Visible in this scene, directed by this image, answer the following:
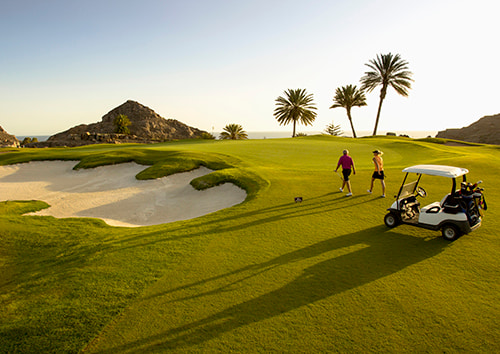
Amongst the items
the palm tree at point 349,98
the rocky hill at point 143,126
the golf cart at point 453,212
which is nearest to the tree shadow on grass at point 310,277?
the golf cart at point 453,212

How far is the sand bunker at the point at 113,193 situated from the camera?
15.5 metres

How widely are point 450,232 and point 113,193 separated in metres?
18.8

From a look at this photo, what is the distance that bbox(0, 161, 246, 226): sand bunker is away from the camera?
50.8 ft

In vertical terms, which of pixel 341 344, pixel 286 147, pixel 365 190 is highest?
pixel 286 147

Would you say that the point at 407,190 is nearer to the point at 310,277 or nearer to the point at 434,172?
the point at 434,172

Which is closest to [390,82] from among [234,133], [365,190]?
[234,133]

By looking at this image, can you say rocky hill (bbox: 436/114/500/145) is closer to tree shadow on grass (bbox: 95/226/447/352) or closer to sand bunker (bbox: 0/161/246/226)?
sand bunker (bbox: 0/161/246/226)

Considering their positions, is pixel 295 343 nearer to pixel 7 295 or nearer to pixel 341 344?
pixel 341 344

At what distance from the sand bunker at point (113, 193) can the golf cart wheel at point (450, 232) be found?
925 cm

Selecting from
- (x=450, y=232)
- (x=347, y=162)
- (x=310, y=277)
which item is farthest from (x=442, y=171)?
(x=310, y=277)

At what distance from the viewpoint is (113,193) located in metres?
19.1

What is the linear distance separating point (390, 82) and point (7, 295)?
69216 mm

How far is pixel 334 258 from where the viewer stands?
A: 26.8ft

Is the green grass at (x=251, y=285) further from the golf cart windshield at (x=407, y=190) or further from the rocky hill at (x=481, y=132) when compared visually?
the rocky hill at (x=481, y=132)
